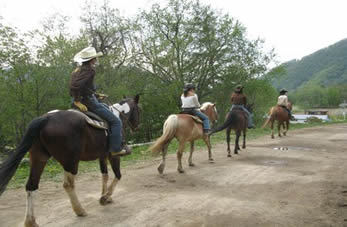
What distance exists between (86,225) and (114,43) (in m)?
24.2

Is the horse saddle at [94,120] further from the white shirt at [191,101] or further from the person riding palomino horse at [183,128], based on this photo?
the white shirt at [191,101]

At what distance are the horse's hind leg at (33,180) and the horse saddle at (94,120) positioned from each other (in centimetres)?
82

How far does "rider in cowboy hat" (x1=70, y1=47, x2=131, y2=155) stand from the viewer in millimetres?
4562

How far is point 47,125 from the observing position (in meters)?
4.06

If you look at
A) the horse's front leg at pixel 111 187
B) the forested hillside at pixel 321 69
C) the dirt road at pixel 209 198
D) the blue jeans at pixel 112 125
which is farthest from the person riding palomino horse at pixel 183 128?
the forested hillside at pixel 321 69

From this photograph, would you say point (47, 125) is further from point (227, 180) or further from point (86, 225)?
point (227, 180)

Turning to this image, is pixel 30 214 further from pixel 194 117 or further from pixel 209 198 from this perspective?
pixel 194 117

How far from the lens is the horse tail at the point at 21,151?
3.91 m

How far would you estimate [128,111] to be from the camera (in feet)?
19.6

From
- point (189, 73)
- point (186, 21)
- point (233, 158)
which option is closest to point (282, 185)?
point (233, 158)

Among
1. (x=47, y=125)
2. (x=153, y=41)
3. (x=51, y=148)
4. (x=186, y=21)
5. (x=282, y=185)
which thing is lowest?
(x=282, y=185)

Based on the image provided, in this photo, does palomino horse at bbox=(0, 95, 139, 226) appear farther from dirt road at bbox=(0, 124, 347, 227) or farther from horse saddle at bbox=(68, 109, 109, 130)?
dirt road at bbox=(0, 124, 347, 227)

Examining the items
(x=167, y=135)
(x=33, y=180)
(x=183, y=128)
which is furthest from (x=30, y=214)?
(x=183, y=128)

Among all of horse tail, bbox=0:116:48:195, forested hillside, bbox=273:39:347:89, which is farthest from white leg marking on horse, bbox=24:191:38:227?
forested hillside, bbox=273:39:347:89
